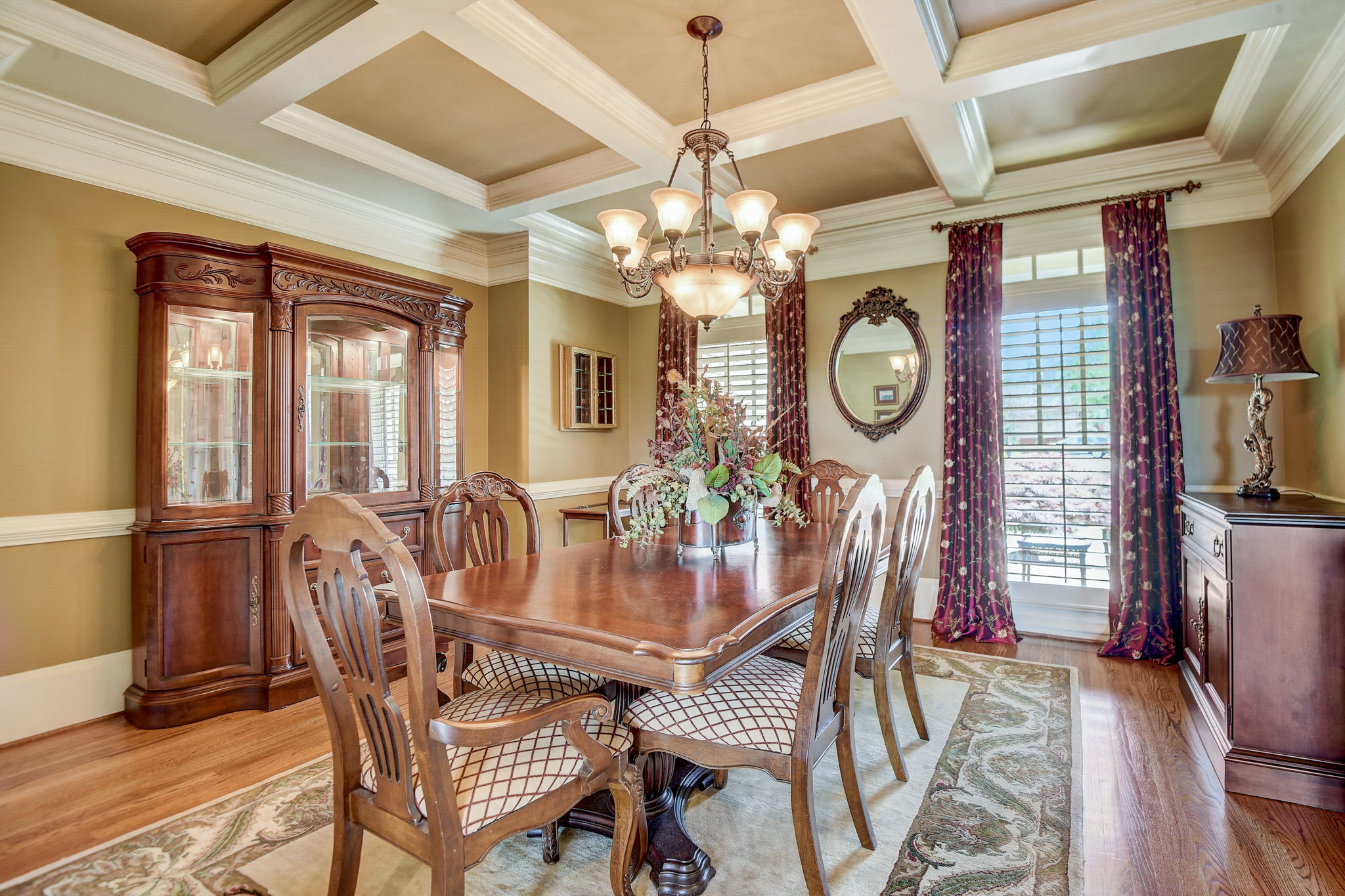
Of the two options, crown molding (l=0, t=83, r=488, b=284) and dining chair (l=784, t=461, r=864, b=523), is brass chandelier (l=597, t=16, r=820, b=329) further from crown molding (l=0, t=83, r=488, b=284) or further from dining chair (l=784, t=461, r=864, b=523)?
crown molding (l=0, t=83, r=488, b=284)

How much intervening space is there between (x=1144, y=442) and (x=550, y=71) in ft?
11.6

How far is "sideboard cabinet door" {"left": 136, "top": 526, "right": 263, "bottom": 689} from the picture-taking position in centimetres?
287

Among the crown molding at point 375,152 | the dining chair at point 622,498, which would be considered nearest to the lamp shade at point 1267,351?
the dining chair at point 622,498

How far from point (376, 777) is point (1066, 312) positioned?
13.7 ft

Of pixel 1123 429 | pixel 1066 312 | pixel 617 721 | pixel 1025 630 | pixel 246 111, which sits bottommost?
pixel 1025 630

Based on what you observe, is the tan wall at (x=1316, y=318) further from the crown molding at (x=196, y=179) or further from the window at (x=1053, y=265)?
the crown molding at (x=196, y=179)

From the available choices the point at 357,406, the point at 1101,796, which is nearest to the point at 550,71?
the point at 357,406

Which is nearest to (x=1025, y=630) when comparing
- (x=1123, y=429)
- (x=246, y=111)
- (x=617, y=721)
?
(x=1123, y=429)

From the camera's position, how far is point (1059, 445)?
13.1ft

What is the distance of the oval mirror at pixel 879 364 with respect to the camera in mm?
4410

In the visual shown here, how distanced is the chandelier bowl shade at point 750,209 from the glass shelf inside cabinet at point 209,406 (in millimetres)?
2310

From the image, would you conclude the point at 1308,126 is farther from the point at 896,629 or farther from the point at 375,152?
the point at 375,152

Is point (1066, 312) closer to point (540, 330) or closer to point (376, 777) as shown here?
point (540, 330)

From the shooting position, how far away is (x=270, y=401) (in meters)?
3.11
